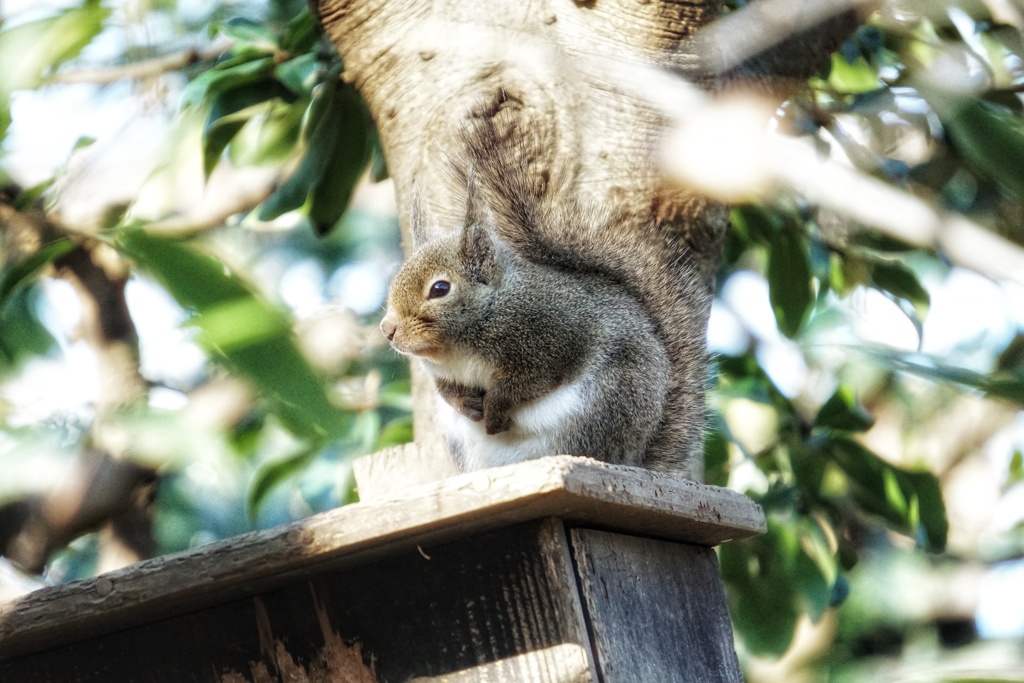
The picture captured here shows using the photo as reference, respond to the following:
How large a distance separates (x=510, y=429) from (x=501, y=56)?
42 cm

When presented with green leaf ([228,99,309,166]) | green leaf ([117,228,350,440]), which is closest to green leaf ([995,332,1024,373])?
green leaf ([228,99,309,166])

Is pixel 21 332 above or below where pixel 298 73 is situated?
below

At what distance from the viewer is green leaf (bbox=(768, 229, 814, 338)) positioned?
1646 millimetres

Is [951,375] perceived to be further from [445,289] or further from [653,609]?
[445,289]

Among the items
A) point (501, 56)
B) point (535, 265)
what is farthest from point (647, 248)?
point (501, 56)

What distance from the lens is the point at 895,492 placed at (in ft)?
5.25

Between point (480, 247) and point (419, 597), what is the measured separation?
1.48 ft

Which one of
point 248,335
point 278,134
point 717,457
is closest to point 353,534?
point 248,335

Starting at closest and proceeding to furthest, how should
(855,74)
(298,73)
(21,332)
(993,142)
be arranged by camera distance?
(993,142) → (298,73) → (21,332) → (855,74)

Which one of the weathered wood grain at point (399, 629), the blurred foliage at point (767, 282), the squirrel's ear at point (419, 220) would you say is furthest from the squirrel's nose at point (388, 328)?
the weathered wood grain at point (399, 629)

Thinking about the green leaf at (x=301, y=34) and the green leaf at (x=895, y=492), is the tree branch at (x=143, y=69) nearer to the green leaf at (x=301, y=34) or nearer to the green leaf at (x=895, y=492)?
the green leaf at (x=301, y=34)

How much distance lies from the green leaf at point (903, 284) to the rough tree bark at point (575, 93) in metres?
0.54

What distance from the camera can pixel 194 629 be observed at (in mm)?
901

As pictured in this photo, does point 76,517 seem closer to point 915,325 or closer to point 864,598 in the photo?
point 915,325
